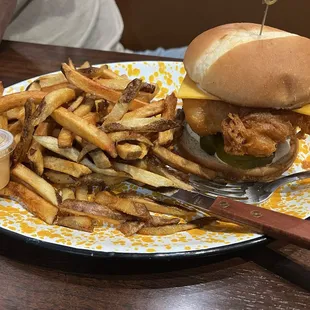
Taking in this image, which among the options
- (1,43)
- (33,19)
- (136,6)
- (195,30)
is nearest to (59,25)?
(33,19)

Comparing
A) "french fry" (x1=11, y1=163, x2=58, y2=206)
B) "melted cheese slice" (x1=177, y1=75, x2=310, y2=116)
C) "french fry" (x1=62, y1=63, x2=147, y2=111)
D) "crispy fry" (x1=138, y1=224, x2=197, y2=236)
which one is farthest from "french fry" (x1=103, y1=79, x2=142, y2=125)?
"crispy fry" (x1=138, y1=224, x2=197, y2=236)

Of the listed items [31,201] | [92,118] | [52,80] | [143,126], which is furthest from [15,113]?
[143,126]

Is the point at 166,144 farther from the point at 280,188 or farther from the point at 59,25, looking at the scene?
the point at 59,25

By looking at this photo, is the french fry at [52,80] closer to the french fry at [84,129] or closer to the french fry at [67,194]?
Result: the french fry at [84,129]

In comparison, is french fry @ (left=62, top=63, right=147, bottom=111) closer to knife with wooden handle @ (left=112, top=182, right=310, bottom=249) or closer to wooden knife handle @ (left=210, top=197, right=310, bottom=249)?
knife with wooden handle @ (left=112, top=182, right=310, bottom=249)

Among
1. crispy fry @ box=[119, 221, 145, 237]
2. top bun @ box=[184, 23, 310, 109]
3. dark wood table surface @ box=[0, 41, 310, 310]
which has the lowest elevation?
dark wood table surface @ box=[0, 41, 310, 310]

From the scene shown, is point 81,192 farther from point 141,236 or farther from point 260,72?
point 260,72

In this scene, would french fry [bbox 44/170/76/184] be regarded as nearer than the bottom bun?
Yes
